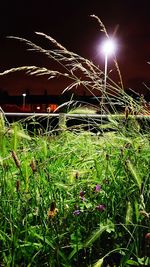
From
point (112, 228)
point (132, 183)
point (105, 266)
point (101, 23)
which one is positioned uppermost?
point (101, 23)

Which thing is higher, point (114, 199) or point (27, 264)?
point (114, 199)

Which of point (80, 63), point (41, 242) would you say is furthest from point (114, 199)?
point (80, 63)

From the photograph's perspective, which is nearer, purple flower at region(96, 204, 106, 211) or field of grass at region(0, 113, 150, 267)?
field of grass at region(0, 113, 150, 267)

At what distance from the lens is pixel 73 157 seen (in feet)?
12.2

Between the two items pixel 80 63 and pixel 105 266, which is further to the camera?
pixel 80 63

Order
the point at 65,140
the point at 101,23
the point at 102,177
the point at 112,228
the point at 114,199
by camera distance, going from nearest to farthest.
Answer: the point at 112,228, the point at 114,199, the point at 102,177, the point at 101,23, the point at 65,140

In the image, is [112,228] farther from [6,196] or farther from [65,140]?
[65,140]

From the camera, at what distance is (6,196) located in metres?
2.37

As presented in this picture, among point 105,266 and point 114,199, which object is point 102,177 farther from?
point 105,266

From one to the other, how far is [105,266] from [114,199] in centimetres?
32

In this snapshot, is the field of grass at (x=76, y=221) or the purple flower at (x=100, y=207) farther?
the purple flower at (x=100, y=207)

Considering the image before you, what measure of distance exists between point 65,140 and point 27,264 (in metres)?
2.36

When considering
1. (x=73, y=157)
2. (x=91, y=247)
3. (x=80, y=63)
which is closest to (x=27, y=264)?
(x=91, y=247)

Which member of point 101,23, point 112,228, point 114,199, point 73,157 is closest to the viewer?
point 112,228
